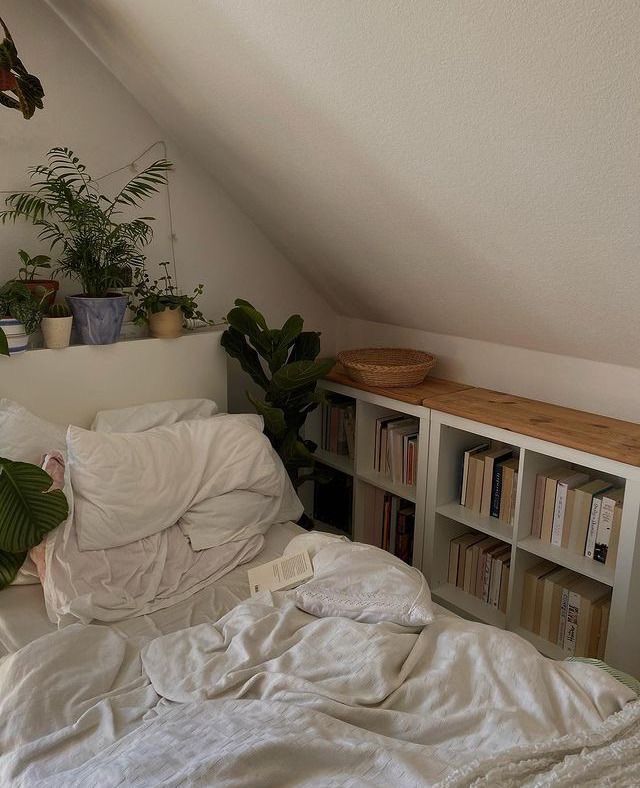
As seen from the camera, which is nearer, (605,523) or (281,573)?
(281,573)

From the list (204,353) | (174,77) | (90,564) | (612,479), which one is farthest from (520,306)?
(90,564)

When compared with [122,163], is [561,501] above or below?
below

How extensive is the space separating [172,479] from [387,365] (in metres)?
1.05

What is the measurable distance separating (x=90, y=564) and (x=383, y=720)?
94cm

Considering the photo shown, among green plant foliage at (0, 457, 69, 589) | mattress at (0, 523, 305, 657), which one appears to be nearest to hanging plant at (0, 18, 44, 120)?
green plant foliage at (0, 457, 69, 589)

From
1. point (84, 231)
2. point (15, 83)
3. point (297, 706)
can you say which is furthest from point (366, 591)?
point (15, 83)

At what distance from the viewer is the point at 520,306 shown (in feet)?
7.55

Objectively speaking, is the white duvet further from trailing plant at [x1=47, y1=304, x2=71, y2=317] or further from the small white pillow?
trailing plant at [x1=47, y1=304, x2=71, y2=317]

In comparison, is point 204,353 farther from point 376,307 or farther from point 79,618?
point 79,618

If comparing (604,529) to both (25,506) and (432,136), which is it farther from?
(25,506)

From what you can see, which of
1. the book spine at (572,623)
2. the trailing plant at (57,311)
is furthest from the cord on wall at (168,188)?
the book spine at (572,623)

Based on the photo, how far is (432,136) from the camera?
1.76 metres

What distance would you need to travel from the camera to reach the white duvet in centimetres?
118

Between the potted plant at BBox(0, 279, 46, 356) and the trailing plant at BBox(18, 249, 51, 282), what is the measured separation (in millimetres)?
124
